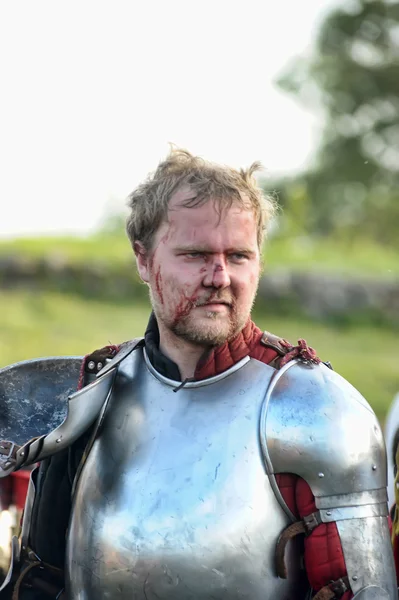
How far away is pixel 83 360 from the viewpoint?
118 inches

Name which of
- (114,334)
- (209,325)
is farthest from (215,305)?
(114,334)

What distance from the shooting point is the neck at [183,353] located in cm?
277

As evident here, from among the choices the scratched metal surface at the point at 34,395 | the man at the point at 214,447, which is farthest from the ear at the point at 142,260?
the scratched metal surface at the point at 34,395

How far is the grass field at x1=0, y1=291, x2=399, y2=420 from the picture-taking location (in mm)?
10352

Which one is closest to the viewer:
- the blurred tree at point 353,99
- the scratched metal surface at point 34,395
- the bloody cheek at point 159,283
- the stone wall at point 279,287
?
the bloody cheek at point 159,283

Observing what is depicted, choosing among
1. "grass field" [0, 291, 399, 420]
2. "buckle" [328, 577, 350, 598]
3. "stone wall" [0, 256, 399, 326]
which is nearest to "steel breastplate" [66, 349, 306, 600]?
"buckle" [328, 577, 350, 598]

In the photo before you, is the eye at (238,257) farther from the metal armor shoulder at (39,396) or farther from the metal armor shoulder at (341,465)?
the metal armor shoulder at (39,396)

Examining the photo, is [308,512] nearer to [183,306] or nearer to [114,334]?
[183,306]

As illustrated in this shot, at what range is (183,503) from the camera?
2.57 metres

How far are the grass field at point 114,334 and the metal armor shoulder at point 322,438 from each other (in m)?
7.26

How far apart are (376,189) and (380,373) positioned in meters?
7.11

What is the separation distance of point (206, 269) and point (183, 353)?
27 cm

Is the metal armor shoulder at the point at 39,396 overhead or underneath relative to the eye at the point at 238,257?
underneath

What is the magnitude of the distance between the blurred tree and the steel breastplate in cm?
1324
